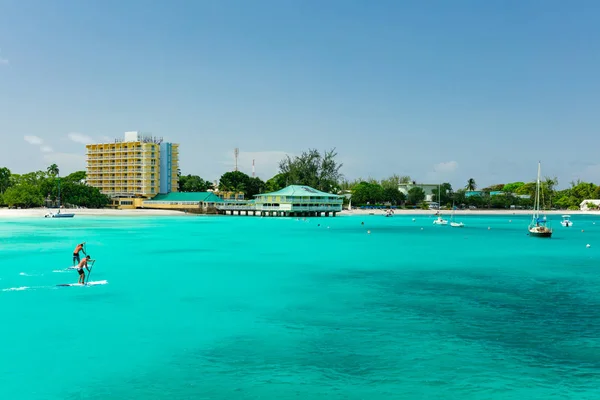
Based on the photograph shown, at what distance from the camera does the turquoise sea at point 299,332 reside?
Answer: 1742 cm

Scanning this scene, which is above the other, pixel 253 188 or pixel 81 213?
pixel 253 188

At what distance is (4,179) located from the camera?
177750 millimetres

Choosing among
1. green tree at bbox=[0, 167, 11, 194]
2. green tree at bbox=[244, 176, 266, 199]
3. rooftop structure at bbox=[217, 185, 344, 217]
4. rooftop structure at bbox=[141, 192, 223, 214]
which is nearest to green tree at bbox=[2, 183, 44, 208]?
green tree at bbox=[0, 167, 11, 194]

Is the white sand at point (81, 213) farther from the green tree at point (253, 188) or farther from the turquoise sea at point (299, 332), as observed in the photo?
the turquoise sea at point (299, 332)

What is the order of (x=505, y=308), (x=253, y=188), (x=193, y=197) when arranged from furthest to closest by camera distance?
1. (x=253, y=188)
2. (x=193, y=197)
3. (x=505, y=308)

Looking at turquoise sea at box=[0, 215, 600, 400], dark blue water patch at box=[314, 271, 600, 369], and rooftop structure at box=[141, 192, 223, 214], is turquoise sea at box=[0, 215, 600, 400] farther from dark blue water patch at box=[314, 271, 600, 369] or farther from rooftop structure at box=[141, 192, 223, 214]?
rooftop structure at box=[141, 192, 223, 214]

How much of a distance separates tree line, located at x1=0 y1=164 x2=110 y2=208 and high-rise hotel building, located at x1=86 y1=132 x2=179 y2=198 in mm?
8084

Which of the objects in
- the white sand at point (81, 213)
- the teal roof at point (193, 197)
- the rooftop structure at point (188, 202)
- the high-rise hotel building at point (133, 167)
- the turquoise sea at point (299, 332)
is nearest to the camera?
the turquoise sea at point (299, 332)

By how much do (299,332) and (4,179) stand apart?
18207 centimetres

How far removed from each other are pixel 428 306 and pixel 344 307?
4.49 metres

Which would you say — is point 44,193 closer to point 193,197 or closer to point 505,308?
point 193,197

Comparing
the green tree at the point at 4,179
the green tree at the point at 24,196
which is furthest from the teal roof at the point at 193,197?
the green tree at the point at 4,179

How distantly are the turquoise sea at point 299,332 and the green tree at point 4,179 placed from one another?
150m

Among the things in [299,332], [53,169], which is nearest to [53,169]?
[53,169]
